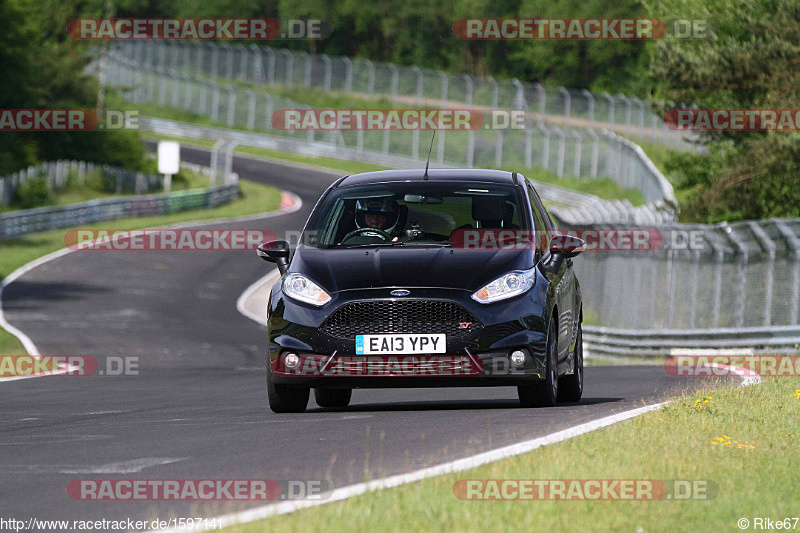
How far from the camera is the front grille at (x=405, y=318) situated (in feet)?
33.7

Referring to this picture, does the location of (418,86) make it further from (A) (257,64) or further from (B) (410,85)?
(A) (257,64)

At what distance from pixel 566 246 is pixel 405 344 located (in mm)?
1791

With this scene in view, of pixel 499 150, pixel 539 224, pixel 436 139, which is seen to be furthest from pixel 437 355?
pixel 436 139

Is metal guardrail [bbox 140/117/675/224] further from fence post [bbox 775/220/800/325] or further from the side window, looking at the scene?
the side window

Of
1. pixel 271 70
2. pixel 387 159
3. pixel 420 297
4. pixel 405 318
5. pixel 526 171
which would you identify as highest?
pixel 420 297

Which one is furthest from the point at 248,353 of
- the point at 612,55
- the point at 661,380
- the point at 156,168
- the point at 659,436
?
the point at 612,55

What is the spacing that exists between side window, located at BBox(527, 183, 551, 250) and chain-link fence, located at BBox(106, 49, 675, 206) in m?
23.1

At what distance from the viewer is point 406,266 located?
1052 cm

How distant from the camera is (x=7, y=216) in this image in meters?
43.2

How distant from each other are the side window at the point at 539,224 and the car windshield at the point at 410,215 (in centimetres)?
16

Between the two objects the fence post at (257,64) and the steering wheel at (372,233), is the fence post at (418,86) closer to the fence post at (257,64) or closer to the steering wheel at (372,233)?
the fence post at (257,64)

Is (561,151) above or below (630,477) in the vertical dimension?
below

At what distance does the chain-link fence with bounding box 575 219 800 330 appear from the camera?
23.2 metres

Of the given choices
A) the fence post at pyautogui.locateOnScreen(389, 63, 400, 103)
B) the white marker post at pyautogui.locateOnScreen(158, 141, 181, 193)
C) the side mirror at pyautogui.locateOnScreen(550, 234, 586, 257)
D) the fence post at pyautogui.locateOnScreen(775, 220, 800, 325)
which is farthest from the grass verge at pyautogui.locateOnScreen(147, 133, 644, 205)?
the side mirror at pyautogui.locateOnScreen(550, 234, 586, 257)
